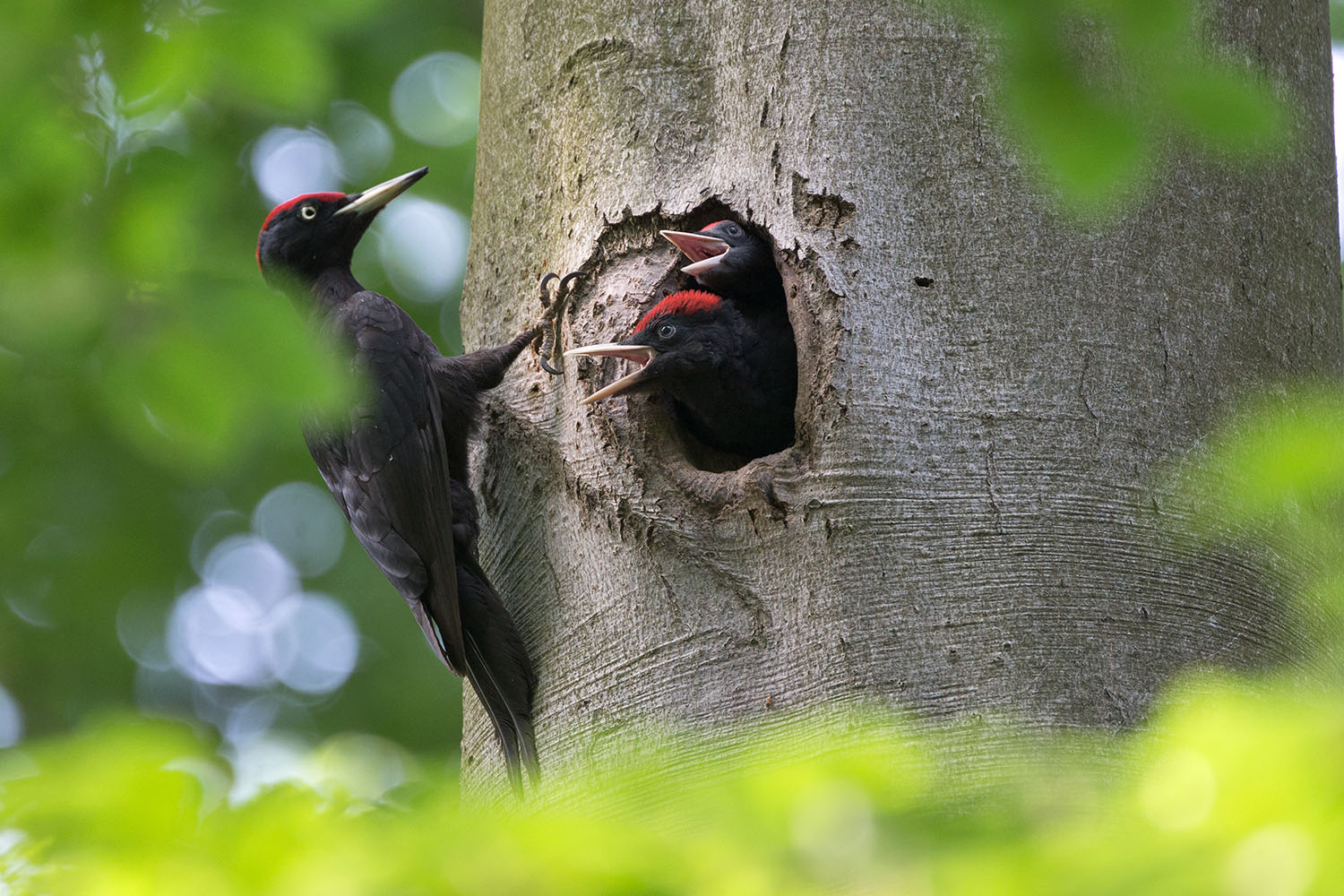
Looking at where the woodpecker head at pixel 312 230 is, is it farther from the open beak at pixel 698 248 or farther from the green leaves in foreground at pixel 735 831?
the green leaves in foreground at pixel 735 831

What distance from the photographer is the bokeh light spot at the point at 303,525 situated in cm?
595

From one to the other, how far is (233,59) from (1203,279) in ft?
5.41

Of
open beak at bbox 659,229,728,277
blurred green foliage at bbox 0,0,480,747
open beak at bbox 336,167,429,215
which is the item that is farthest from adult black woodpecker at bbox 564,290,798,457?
open beak at bbox 336,167,429,215

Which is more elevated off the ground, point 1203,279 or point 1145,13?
point 1203,279

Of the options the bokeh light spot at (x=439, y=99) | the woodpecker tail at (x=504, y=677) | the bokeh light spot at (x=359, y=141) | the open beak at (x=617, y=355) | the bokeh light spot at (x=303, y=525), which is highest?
the bokeh light spot at (x=439, y=99)

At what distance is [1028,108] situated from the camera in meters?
1.50

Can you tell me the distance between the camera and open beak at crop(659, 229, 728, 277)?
2746 millimetres

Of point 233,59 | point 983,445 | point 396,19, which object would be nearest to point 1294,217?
point 983,445

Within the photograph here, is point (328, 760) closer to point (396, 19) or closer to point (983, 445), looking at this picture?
point (983, 445)

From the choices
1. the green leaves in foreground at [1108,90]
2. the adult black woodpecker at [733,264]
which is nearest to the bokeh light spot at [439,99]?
the adult black woodpecker at [733,264]

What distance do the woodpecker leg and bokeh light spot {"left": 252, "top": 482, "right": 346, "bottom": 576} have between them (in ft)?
10.9

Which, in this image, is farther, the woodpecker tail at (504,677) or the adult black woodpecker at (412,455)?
the adult black woodpecker at (412,455)

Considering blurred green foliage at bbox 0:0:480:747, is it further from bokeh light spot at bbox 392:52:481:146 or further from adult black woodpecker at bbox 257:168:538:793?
bokeh light spot at bbox 392:52:481:146

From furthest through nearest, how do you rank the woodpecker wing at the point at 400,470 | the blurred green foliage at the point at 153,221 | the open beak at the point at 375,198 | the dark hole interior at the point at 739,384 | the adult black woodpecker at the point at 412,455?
the open beak at the point at 375,198, the dark hole interior at the point at 739,384, the woodpecker wing at the point at 400,470, the adult black woodpecker at the point at 412,455, the blurred green foliage at the point at 153,221
